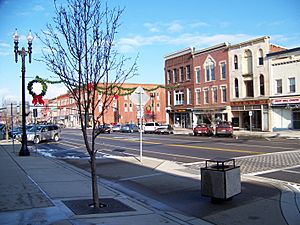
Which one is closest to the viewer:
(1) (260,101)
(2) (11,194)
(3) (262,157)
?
(2) (11,194)

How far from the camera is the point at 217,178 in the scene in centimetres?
791

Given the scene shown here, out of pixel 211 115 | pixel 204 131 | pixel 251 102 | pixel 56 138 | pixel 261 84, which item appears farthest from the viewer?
pixel 211 115

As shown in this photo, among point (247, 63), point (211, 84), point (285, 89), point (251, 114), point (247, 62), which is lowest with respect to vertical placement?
point (251, 114)

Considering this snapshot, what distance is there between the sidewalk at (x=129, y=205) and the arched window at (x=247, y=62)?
35.4 metres

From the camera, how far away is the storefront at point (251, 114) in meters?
42.3

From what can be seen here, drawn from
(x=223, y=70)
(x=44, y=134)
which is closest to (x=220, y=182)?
(x=44, y=134)

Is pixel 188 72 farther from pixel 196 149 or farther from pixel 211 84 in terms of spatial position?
pixel 196 149

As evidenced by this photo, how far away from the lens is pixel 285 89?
131 ft

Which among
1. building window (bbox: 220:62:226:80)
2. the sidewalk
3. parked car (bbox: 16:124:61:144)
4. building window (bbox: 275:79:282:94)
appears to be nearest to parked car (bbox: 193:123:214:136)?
building window (bbox: 275:79:282:94)

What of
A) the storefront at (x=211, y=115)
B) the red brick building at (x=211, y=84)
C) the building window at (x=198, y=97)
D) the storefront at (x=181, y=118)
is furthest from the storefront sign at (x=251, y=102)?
the storefront at (x=181, y=118)

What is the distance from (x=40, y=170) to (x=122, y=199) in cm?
643

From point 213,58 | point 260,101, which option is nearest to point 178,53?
point 213,58

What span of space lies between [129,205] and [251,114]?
35.7 metres

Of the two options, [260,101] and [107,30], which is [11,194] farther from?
[260,101]
